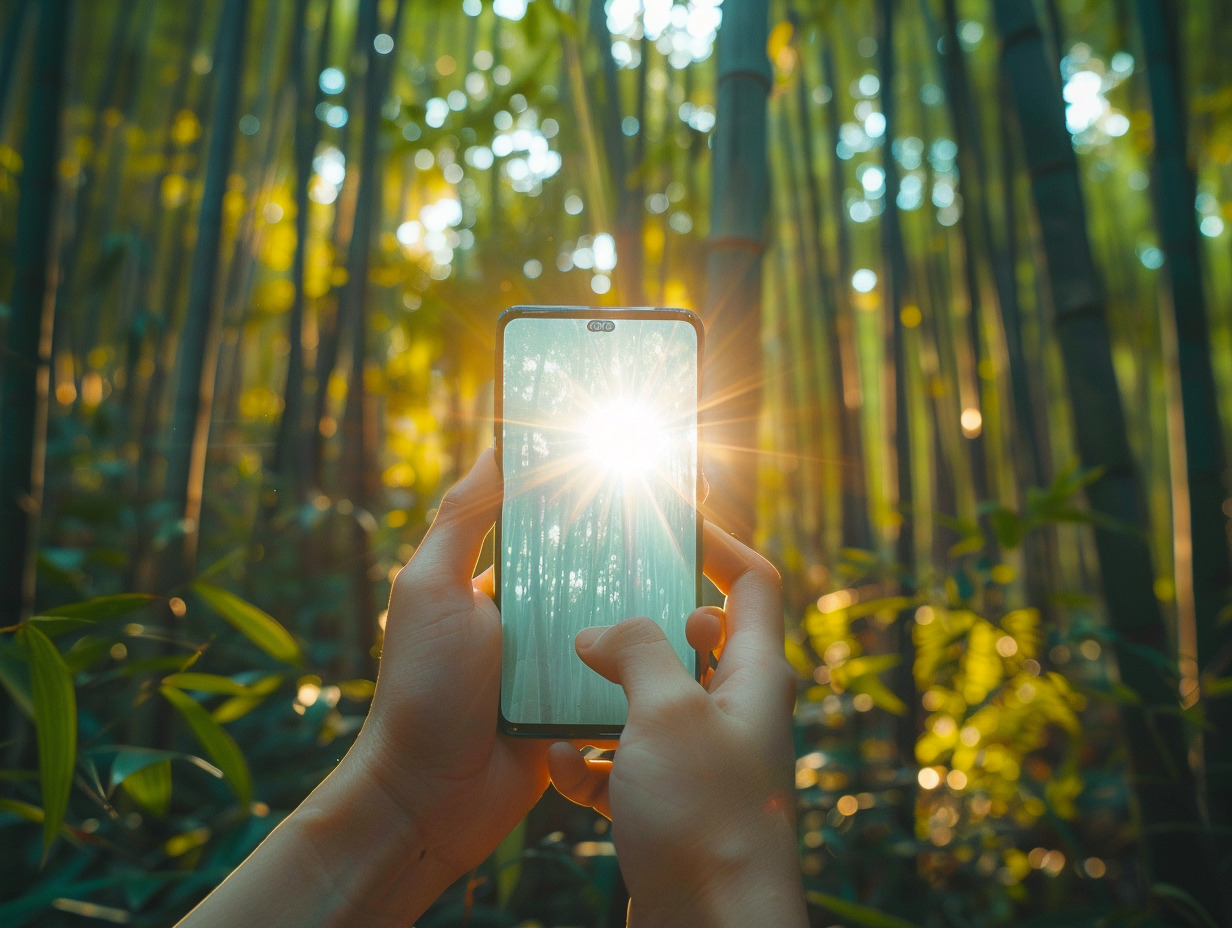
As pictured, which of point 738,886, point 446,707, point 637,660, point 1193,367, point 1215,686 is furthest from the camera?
point 1193,367

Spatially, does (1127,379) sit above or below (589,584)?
above

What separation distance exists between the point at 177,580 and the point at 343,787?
117 centimetres

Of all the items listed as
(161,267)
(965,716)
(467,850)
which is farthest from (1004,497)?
(161,267)

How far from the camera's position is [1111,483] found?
126cm

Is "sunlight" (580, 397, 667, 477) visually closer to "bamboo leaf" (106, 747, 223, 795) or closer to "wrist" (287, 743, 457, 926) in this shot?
"wrist" (287, 743, 457, 926)

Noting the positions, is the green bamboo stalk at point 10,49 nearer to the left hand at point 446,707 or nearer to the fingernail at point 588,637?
the left hand at point 446,707

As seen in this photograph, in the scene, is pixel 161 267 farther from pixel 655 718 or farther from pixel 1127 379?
pixel 1127 379

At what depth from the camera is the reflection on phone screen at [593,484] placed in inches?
36.6

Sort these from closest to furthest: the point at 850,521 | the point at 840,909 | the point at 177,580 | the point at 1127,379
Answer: the point at 840,909 < the point at 177,580 < the point at 850,521 < the point at 1127,379

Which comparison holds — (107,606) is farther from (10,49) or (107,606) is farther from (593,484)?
(10,49)

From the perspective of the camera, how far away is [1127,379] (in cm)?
887

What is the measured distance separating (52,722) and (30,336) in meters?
0.78

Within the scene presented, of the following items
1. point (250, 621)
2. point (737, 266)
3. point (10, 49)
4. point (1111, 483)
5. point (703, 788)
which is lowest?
point (703, 788)

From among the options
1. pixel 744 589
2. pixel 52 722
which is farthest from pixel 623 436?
pixel 52 722
